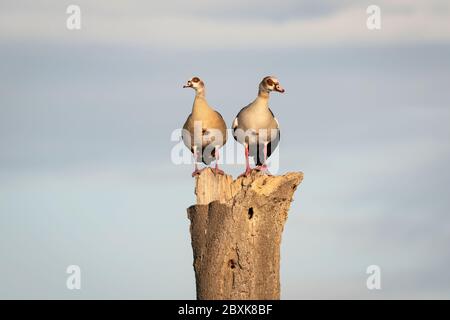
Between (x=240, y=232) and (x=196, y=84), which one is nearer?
(x=240, y=232)

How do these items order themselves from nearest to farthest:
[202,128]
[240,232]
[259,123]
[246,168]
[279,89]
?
[240,232], [246,168], [279,89], [259,123], [202,128]

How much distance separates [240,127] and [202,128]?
35.2 inches

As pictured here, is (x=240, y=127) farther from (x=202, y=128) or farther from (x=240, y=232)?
(x=240, y=232)

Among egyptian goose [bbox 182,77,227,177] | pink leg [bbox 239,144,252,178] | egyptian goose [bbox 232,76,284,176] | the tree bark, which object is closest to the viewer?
the tree bark

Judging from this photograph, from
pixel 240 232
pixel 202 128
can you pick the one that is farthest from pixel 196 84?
pixel 240 232

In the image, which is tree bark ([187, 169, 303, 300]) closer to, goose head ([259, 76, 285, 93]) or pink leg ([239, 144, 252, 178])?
pink leg ([239, 144, 252, 178])

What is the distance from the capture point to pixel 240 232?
47.1 metres

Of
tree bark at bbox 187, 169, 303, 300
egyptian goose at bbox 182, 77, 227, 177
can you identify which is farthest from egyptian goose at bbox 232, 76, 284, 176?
tree bark at bbox 187, 169, 303, 300

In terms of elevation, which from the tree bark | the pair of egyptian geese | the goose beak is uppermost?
the goose beak

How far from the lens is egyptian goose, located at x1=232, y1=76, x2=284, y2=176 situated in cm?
4981

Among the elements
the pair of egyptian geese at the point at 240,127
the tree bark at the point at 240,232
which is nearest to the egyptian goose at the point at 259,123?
the pair of egyptian geese at the point at 240,127
